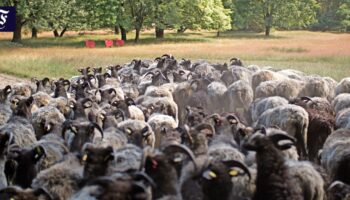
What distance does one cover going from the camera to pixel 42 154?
869 cm

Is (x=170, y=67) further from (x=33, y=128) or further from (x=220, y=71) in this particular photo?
(x=33, y=128)

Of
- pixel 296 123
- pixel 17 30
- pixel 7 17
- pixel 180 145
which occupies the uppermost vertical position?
pixel 7 17

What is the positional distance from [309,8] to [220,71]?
4649 centimetres

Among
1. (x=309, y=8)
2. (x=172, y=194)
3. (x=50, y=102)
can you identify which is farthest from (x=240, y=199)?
(x=309, y=8)

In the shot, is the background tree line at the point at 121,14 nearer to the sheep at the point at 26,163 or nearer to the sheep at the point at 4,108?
the sheep at the point at 4,108

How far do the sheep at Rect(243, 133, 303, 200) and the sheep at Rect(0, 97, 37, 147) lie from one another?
4.71m

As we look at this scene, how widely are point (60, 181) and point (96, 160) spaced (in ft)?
2.01

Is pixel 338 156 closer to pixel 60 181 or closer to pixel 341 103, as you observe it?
pixel 60 181

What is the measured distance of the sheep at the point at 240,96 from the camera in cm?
1590

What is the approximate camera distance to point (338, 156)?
8945mm

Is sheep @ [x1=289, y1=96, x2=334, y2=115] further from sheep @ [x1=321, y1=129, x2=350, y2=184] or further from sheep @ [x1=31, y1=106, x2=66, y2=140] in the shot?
sheep @ [x1=31, y1=106, x2=66, y2=140]

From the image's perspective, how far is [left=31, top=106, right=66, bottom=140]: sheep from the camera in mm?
12062

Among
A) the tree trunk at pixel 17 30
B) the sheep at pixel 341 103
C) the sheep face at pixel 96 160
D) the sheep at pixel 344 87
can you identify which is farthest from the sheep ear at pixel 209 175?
the tree trunk at pixel 17 30

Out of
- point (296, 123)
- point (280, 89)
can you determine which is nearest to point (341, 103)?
point (280, 89)
